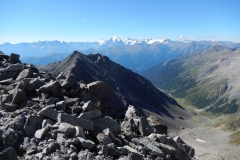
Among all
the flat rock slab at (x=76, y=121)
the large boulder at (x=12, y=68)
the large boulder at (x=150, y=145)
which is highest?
the large boulder at (x=12, y=68)

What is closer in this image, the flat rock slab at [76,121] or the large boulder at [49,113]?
the flat rock slab at [76,121]

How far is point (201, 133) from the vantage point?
160m

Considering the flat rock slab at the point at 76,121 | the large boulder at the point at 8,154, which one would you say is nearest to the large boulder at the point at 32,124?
the flat rock slab at the point at 76,121

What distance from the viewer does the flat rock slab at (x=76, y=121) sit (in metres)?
17.1

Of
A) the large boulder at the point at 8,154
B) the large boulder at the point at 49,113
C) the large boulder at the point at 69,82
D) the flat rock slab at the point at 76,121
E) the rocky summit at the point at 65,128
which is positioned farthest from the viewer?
the large boulder at the point at 69,82

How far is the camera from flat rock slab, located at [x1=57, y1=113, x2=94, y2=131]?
675 inches

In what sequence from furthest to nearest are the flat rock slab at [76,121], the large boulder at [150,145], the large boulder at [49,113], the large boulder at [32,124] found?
1. the large boulder at [49,113]
2. the flat rock slab at [76,121]
3. the large boulder at [150,145]
4. the large boulder at [32,124]

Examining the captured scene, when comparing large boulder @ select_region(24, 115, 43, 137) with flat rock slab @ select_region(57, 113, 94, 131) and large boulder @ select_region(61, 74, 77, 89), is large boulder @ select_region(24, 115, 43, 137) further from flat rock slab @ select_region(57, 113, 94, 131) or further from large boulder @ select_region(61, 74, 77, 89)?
large boulder @ select_region(61, 74, 77, 89)

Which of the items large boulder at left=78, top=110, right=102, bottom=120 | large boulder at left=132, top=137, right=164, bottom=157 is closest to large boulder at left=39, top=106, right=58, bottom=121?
large boulder at left=78, top=110, right=102, bottom=120

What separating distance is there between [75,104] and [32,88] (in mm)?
5091

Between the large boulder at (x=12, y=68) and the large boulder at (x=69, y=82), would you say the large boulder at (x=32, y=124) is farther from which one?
the large boulder at (x=12, y=68)

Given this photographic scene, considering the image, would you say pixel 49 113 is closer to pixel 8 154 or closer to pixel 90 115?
pixel 90 115

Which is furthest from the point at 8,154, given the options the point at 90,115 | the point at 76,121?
the point at 90,115

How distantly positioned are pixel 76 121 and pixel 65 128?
2088 millimetres
